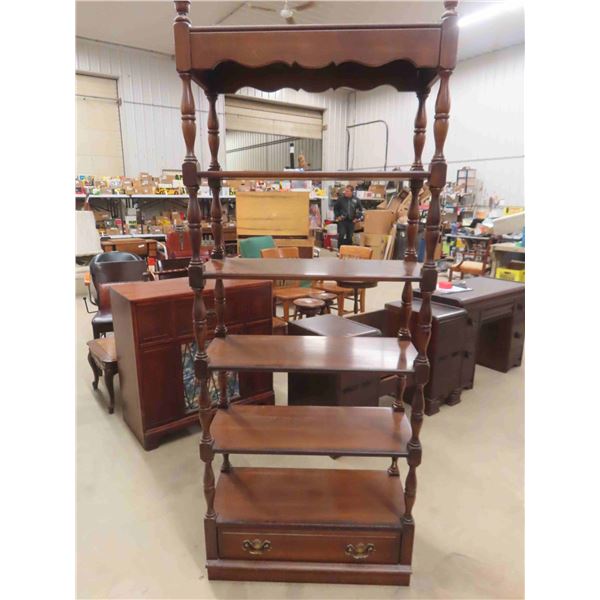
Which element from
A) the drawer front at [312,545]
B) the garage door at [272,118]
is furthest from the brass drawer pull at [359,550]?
the garage door at [272,118]

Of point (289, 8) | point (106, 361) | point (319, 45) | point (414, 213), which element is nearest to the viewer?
point (319, 45)

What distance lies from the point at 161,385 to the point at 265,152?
1213 centimetres

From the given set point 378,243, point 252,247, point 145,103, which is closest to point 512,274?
point 378,243

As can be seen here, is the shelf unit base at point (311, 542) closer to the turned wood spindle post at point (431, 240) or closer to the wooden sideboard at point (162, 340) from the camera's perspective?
the turned wood spindle post at point (431, 240)

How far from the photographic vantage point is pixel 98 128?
25.0 ft

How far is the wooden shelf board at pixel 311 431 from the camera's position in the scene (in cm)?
165

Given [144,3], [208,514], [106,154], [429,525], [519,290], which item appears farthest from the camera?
[106,154]

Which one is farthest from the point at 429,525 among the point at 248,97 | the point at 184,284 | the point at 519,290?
the point at 248,97

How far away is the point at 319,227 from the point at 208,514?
27.5ft

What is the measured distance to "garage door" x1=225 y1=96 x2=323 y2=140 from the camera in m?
9.34

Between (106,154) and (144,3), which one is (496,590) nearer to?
(144,3)

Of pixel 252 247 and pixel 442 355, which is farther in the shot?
pixel 252 247

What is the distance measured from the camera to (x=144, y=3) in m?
6.10

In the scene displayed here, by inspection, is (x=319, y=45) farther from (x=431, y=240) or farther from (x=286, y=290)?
(x=286, y=290)
